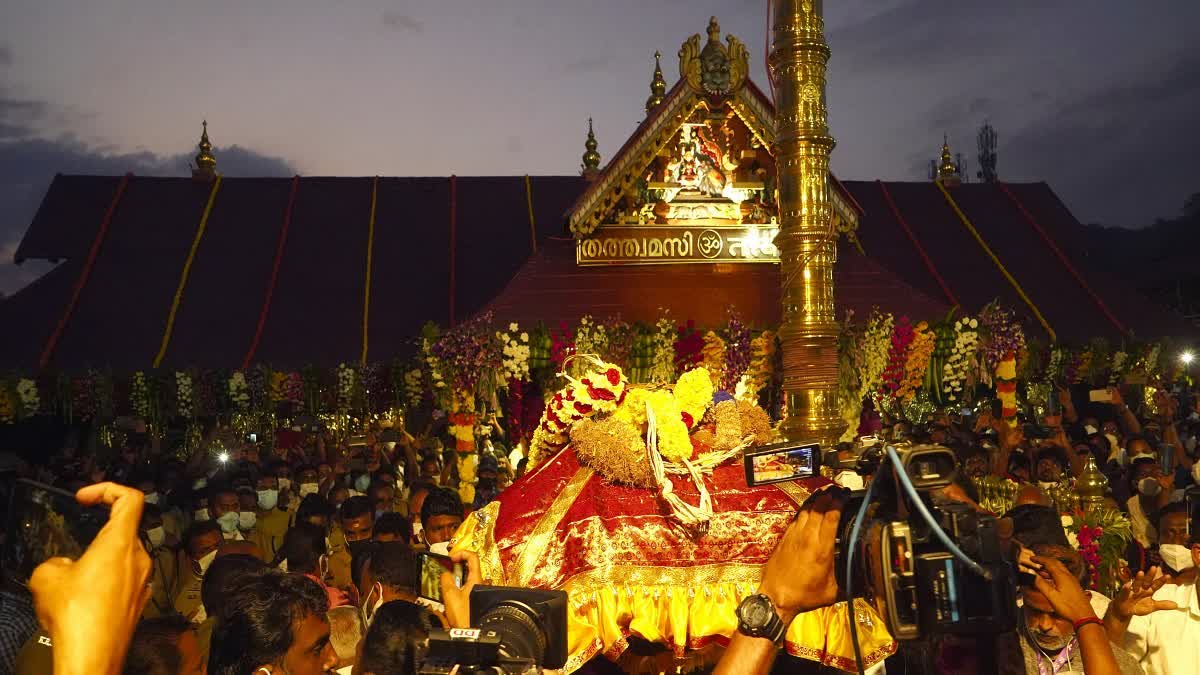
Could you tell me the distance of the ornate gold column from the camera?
5449 mm

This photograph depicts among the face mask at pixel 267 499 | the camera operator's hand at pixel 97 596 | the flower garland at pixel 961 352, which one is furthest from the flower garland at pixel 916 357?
the camera operator's hand at pixel 97 596

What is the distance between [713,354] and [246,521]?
171 inches

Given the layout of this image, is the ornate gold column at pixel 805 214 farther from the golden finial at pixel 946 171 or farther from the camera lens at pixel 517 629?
the golden finial at pixel 946 171

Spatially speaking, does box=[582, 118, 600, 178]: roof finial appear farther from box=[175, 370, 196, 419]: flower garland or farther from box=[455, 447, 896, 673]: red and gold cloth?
box=[455, 447, 896, 673]: red and gold cloth

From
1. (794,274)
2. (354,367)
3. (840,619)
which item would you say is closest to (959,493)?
(840,619)

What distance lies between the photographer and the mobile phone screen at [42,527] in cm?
201

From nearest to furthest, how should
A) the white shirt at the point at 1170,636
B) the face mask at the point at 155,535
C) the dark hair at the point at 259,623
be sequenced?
1. the dark hair at the point at 259,623
2. the white shirt at the point at 1170,636
3. the face mask at the point at 155,535

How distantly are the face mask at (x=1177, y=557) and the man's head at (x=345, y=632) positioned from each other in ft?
11.5

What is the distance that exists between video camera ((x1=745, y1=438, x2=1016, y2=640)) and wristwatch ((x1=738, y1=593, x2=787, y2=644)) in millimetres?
228

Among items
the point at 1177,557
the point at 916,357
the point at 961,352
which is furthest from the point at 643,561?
the point at 961,352

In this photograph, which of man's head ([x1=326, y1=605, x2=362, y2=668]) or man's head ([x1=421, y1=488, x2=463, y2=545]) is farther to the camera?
man's head ([x1=421, y1=488, x2=463, y2=545])

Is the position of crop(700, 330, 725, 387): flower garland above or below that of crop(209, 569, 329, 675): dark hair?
above

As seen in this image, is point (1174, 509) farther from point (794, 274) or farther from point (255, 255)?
point (255, 255)

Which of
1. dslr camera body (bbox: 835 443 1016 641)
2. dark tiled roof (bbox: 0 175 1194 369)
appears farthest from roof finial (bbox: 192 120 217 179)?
dslr camera body (bbox: 835 443 1016 641)
